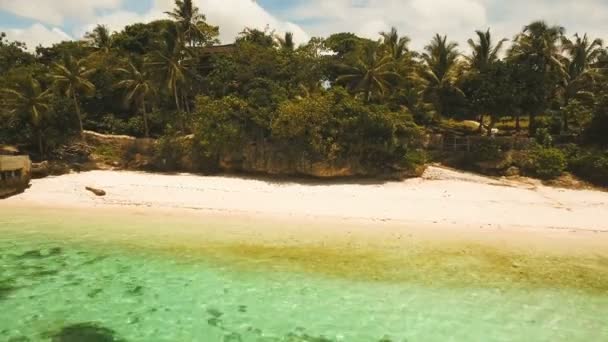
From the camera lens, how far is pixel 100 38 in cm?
4612

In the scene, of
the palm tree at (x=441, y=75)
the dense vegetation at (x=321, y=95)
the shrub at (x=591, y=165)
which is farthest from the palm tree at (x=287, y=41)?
the shrub at (x=591, y=165)

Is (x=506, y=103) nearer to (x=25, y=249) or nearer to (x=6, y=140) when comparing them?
(x=25, y=249)

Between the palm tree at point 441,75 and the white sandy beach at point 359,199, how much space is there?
8.88 metres

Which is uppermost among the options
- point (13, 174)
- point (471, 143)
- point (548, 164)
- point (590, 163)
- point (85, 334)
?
point (471, 143)

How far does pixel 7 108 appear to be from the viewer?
3059cm

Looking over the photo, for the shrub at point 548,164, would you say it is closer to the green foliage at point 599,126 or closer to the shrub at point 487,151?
the shrub at point 487,151

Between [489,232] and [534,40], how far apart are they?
2303 centimetres

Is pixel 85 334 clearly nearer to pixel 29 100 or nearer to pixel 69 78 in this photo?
pixel 29 100

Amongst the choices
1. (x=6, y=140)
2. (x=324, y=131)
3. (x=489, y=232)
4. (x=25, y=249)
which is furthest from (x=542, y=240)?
(x=6, y=140)

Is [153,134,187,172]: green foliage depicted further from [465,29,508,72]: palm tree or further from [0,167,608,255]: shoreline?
[465,29,508,72]: palm tree

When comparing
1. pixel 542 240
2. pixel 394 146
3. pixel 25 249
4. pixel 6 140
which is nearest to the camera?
pixel 25 249

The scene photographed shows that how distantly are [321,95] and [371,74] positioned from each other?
5.24 metres

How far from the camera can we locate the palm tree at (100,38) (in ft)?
150

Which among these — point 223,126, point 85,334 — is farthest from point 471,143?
point 85,334
